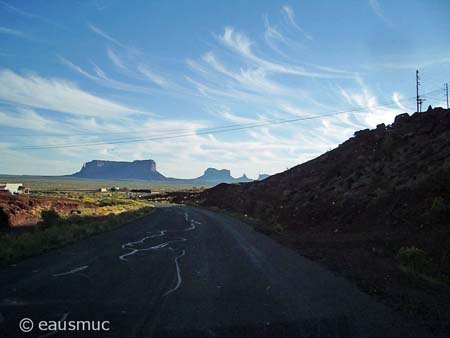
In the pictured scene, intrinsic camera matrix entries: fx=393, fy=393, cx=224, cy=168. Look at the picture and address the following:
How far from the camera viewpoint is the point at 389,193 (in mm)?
19406

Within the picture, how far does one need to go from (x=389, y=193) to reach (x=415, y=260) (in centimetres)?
946

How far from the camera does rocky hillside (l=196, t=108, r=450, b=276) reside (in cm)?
1370

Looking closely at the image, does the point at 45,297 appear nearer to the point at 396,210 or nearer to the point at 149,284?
the point at 149,284

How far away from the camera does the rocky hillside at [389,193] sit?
1370cm

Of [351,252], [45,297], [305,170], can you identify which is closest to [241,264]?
[351,252]

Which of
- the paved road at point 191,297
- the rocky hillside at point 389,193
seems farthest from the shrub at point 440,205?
the paved road at point 191,297

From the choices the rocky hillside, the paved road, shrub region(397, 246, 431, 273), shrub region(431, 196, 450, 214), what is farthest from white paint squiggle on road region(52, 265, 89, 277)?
shrub region(431, 196, 450, 214)

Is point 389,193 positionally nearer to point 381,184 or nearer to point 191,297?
point 381,184

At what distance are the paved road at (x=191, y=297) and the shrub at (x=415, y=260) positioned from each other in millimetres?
2316

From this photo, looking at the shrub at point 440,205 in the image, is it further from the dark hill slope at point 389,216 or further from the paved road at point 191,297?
the paved road at point 191,297

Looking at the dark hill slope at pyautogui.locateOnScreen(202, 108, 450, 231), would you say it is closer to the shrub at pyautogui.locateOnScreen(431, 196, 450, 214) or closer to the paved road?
the shrub at pyautogui.locateOnScreen(431, 196, 450, 214)

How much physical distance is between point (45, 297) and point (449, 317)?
7.09m

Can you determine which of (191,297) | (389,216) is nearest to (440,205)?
(389,216)

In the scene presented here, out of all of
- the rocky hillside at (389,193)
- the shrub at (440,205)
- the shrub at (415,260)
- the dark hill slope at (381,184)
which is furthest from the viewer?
the dark hill slope at (381,184)
